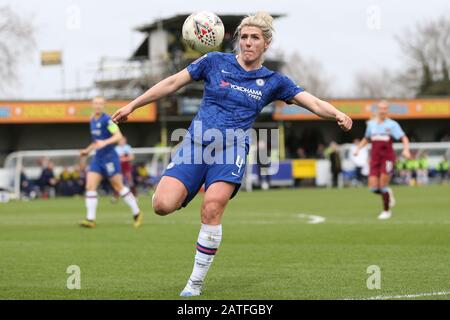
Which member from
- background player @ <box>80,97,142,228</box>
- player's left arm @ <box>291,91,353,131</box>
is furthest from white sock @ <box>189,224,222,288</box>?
background player @ <box>80,97,142,228</box>

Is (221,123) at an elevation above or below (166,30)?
below

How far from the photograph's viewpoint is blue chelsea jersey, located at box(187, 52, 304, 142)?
328 inches

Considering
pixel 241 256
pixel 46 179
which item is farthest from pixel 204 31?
pixel 46 179

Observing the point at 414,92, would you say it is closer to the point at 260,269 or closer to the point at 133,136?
the point at 133,136

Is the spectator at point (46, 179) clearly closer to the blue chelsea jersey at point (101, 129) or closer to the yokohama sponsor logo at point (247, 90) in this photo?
the blue chelsea jersey at point (101, 129)

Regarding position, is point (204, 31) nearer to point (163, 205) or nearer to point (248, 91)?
point (248, 91)

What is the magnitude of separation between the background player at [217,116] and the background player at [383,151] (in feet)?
34.6

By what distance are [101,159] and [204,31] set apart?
9.28 metres

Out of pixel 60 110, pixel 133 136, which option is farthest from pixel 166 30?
pixel 60 110

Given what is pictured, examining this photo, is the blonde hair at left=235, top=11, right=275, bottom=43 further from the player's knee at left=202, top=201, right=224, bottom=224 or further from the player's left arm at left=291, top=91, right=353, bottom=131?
the player's knee at left=202, top=201, right=224, bottom=224
